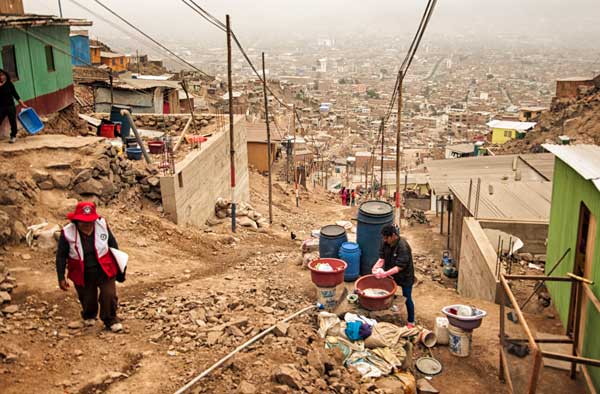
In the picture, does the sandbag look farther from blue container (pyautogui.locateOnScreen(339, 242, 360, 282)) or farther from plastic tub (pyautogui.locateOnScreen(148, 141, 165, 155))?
plastic tub (pyautogui.locateOnScreen(148, 141, 165, 155))

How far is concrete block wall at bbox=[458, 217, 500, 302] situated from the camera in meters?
9.99

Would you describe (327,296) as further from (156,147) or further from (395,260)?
(156,147)

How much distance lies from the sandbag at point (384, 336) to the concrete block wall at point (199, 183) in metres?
7.27

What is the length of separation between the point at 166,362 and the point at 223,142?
12928 mm

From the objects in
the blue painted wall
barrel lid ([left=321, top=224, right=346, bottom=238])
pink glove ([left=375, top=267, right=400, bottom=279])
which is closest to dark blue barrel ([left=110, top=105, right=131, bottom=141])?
barrel lid ([left=321, top=224, right=346, bottom=238])

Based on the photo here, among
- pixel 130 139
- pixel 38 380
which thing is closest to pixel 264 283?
pixel 38 380

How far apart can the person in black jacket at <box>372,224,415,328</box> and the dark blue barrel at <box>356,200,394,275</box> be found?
4.81 ft

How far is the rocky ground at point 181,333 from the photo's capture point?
5.54 meters

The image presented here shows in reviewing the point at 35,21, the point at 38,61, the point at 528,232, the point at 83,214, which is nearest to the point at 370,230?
the point at 83,214

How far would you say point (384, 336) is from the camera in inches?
279

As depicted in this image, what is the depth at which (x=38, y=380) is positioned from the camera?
214 inches

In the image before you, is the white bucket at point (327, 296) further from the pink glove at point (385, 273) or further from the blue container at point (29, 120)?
the blue container at point (29, 120)

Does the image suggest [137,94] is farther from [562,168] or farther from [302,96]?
[302,96]

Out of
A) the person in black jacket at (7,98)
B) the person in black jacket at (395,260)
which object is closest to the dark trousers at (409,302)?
the person in black jacket at (395,260)
